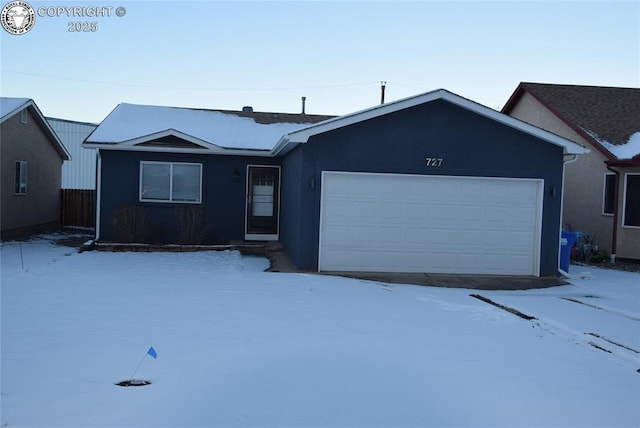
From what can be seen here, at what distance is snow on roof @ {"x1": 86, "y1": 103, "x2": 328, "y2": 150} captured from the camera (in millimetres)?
16234

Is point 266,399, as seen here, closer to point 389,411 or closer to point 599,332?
point 389,411

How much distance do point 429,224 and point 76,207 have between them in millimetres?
16379

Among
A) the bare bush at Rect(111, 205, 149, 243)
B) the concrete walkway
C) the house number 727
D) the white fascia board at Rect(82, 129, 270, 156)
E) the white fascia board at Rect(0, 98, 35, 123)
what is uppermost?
the white fascia board at Rect(0, 98, 35, 123)

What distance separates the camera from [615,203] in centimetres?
1558

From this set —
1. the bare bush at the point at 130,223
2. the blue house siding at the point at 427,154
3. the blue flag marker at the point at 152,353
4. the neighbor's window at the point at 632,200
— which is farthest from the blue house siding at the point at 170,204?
the blue flag marker at the point at 152,353

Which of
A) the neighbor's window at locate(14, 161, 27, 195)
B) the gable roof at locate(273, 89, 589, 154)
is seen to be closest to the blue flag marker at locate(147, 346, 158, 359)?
the gable roof at locate(273, 89, 589, 154)

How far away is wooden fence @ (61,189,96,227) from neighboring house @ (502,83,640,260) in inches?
682

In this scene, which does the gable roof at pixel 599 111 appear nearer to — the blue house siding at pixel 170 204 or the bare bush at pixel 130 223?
the blue house siding at pixel 170 204

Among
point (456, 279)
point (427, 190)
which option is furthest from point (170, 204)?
point (456, 279)

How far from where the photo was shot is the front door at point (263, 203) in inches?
666

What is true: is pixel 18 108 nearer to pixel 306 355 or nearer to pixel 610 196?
pixel 306 355

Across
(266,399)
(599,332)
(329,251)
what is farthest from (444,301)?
(266,399)

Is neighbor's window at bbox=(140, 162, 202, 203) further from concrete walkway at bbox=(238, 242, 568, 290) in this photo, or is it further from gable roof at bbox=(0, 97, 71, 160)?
gable roof at bbox=(0, 97, 71, 160)

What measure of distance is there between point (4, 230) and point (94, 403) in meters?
15.5
